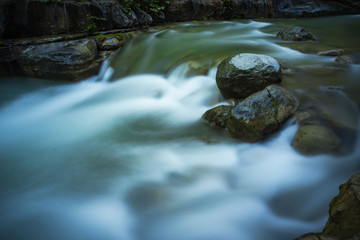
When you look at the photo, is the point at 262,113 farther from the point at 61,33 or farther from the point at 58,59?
the point at 61,33

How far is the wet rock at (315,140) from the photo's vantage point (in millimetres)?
2951

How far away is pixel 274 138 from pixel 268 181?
768mm

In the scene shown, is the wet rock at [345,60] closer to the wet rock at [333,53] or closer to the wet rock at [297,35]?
the wet rock at [333,53]

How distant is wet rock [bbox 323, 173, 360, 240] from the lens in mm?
1536

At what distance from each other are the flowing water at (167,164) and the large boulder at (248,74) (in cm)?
52

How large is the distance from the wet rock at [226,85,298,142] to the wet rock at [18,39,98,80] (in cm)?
489

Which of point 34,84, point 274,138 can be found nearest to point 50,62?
point 34,84

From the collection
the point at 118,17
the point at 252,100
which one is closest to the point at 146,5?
the point at 118,17

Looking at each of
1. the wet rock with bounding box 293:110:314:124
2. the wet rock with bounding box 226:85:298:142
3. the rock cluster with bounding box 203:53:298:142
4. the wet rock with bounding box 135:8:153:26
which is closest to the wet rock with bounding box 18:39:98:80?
the wet rock with bounding box 135:8:153:26

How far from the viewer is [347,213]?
5.19 feet

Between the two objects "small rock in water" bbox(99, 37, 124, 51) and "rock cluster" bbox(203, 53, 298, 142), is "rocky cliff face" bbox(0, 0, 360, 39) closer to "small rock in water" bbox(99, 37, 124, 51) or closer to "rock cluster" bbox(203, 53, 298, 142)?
"small rock in water" bbox(99, 37, 124, 51)

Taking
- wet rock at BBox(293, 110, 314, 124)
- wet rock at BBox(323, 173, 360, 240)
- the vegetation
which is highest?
the vegetation

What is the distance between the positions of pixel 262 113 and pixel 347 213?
1861 millimetres

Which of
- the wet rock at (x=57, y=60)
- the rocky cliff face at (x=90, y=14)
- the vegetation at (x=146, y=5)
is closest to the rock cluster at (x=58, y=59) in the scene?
the wet rock at (x=57, y=60)
